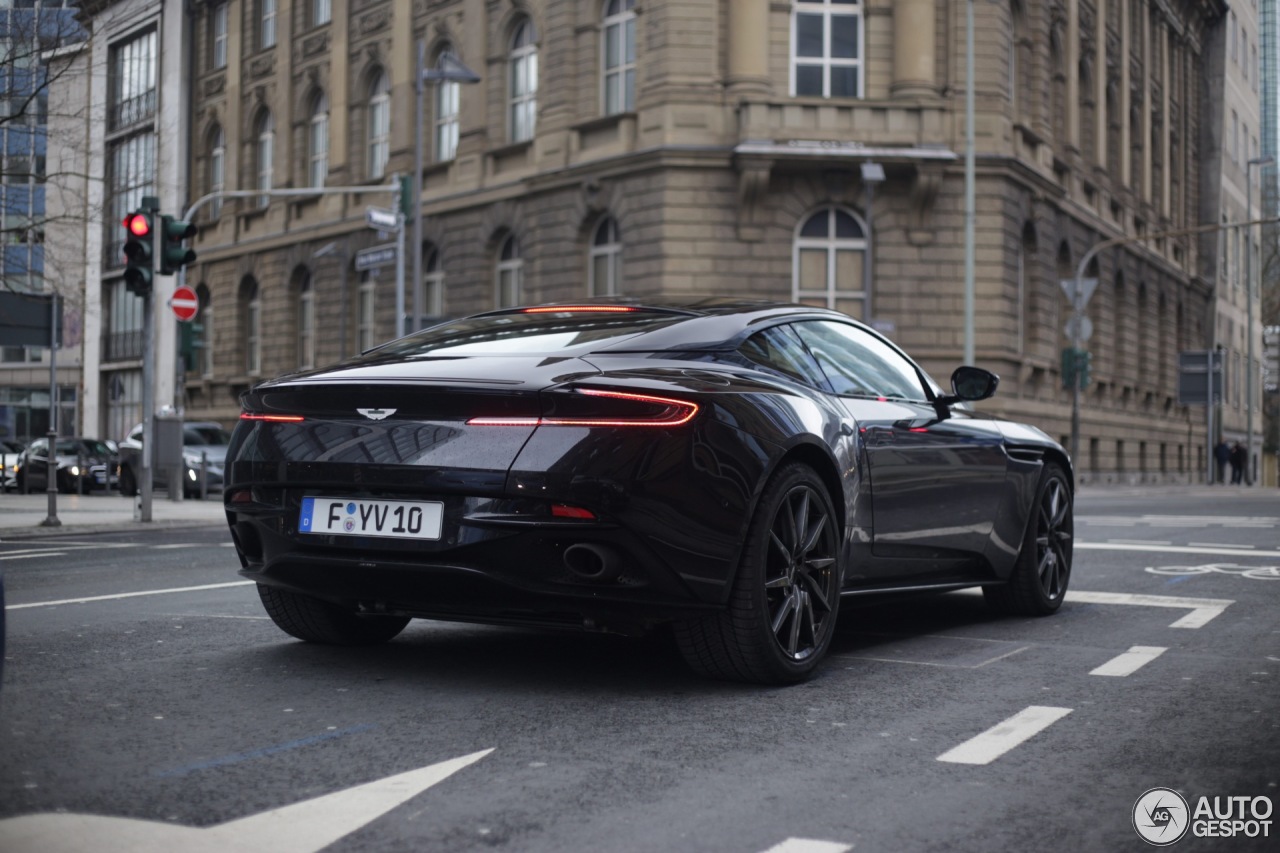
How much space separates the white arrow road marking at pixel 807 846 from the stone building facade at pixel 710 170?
25318 mm

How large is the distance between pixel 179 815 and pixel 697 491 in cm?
195

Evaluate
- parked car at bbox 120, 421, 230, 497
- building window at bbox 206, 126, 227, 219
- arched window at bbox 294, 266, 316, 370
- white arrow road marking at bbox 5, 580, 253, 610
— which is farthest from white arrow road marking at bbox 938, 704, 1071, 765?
building window at bbox 206, 126, 227, 219

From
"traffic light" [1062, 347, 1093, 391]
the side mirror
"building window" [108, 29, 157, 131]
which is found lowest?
the side mirror

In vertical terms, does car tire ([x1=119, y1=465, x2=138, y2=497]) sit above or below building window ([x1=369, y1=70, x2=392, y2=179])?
below

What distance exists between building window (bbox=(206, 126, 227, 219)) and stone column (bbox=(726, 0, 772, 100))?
72.2 ft

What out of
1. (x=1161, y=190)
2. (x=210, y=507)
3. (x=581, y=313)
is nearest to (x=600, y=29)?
(x=210, y=507)

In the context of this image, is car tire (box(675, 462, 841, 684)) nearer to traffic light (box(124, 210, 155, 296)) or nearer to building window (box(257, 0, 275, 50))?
traffic light (box(124, 210, 155, 296))

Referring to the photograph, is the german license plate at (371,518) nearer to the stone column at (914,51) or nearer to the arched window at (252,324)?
the stone column at (914,51)

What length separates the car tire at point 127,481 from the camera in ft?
91.0

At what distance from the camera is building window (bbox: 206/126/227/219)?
49125 mm

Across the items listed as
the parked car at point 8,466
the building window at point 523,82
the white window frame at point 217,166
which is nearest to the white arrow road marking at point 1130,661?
the parked car at point 8,466

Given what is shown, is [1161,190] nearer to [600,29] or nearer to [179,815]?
[600,29]

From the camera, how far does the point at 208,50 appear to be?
5044 cm

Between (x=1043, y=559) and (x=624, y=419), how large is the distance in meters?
3.48
